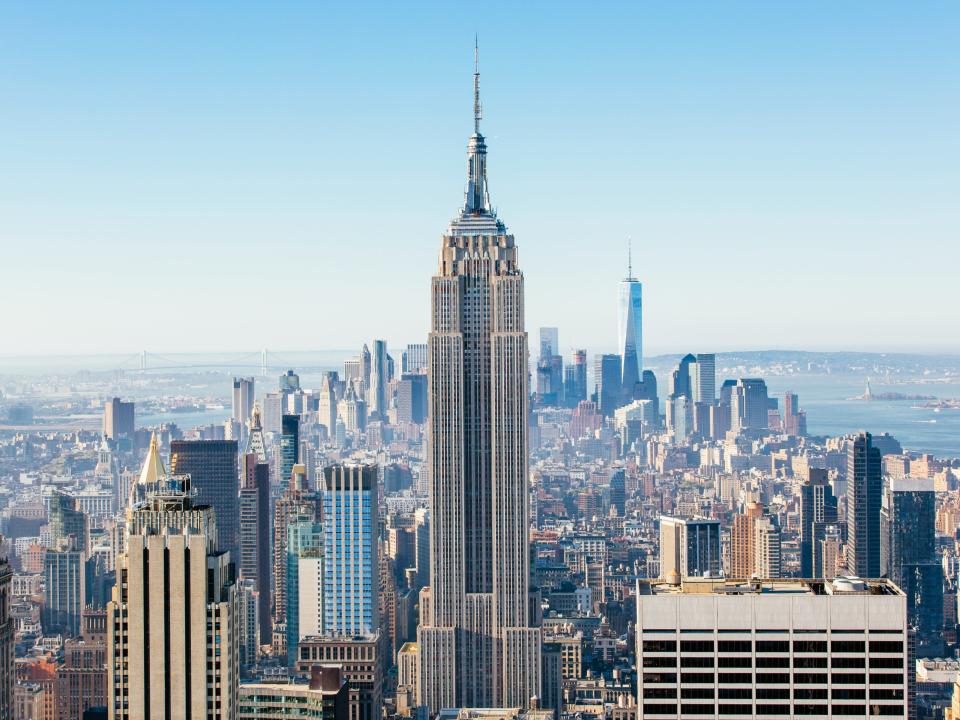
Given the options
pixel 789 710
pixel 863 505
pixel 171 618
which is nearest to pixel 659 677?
pixel 789 710

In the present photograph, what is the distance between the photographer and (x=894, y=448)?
1619 inches

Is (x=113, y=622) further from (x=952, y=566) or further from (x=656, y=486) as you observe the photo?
(x=656, y=486)

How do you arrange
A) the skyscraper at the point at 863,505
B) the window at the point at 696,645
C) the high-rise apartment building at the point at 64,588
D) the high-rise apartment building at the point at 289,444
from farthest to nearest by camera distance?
the high-rise apartment building at the point at 289,444 < the skyscraper at the point at 863,505 < the high-rise apartment building at the point at 64,588 < the window at the point at 696,645

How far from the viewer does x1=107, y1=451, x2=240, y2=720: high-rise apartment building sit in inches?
559

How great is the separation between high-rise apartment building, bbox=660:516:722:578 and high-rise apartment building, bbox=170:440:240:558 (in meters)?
10.9

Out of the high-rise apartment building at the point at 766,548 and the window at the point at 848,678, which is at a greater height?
the window at the point at 848,678

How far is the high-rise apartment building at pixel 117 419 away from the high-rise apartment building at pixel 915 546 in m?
15.9

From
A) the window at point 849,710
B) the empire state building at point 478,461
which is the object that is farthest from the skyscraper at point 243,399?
the window at point 849,710

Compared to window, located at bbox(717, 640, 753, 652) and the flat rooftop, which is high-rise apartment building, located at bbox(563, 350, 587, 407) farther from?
window, located at bbox(717, 640, 753, 652)

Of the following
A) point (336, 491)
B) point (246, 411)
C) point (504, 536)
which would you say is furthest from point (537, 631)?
point (246, 411)

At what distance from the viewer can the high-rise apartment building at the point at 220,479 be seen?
36469 mm

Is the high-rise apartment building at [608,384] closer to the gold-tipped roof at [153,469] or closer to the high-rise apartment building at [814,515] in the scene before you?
the high-rise apartment building at [814,515]

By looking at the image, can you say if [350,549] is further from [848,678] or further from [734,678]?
[848,678]

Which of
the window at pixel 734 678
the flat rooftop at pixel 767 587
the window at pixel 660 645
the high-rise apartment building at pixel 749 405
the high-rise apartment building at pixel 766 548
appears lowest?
the high-rise apartment building at pixel 766 548
